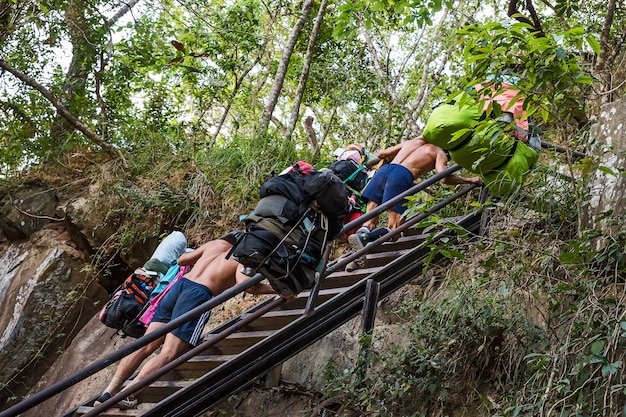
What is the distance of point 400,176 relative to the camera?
6.21 m

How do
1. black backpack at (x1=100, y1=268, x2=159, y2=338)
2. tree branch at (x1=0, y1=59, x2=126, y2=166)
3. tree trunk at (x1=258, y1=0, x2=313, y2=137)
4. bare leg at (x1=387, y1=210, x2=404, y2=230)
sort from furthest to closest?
tree trunk at (x1=258, y1=0, x2=313, y2=137) < tree branch at (x1=0, y1=59, x2=126, y2=166) < bare leg at (x1=387, y1=210, x2=404, y2=230) < black backpack at (x1=100, y1=268, x2=159, y2=338)

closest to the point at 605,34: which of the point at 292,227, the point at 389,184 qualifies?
the point at 389,184

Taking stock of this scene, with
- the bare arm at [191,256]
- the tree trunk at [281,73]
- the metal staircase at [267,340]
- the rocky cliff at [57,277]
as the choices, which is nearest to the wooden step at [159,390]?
the metal staircase at [267,340]

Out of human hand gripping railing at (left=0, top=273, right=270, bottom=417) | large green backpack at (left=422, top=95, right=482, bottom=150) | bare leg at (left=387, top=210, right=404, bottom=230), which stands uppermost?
large green backpack at (left=422, top=95, right=482, bottom=150)

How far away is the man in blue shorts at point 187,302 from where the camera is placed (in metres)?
5.25

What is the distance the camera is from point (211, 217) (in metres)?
9.04

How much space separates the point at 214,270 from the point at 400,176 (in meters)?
2.05

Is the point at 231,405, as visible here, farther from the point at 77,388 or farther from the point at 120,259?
the point at 120,259

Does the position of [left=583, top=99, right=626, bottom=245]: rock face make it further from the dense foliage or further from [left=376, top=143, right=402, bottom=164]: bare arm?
[left=376, top=143, right=402, bottom=164]: bare arm

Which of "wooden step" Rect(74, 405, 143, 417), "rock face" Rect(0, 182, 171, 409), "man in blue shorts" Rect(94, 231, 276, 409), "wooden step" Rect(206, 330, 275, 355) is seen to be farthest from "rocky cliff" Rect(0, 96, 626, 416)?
"wooden step" Rect(206, 330, 275, 355)

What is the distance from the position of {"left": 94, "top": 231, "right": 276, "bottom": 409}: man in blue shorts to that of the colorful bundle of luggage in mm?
2043

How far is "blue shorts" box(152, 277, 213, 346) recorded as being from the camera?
5.27m

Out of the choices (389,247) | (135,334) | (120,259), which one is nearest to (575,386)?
(389,247)

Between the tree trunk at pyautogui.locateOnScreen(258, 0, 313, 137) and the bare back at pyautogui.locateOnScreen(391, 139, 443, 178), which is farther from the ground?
the tree trunk at pyautogui.locateOnScreen(258, 0, 313, 137)
